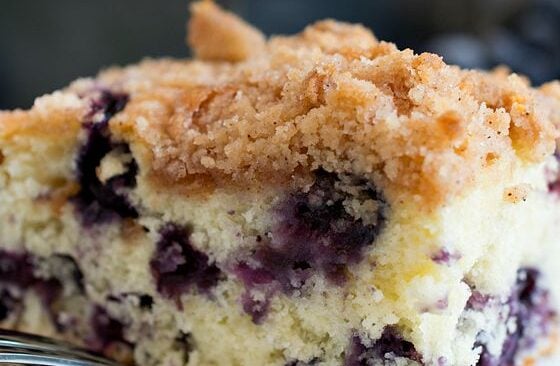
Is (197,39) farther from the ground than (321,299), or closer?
farther from the ground

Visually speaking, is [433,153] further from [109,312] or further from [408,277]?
[109,312]

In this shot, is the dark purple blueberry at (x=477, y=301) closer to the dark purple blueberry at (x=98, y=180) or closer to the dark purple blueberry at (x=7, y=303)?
the dark purple blueberry at (x=98, y=180)

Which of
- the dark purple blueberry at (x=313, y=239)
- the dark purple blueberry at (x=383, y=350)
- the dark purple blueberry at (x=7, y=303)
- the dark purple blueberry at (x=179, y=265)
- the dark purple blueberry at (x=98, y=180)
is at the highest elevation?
the dark purple blueberry at (x=98, y=180)

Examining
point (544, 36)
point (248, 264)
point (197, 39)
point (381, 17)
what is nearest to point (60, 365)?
point (248, 264)

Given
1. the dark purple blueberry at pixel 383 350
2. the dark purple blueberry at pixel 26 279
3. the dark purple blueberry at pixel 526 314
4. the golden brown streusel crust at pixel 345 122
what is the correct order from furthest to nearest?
the dark purple blueberry at pixel 26 279, the dark purple blueberry at pixel 526 314, the dark purple blueberry at pixel 383 350, the golden brown streusel crust at pixel 345 122

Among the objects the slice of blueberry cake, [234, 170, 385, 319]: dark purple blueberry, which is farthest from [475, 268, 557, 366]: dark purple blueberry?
[234, 170, 385, 319]: dark purple blueberry

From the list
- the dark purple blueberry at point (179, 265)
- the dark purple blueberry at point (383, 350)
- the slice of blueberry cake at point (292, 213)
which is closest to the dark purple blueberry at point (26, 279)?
the slice of blueberry cake at point (292, 213)

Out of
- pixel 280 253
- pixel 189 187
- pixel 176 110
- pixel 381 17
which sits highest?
pixel 381 17
